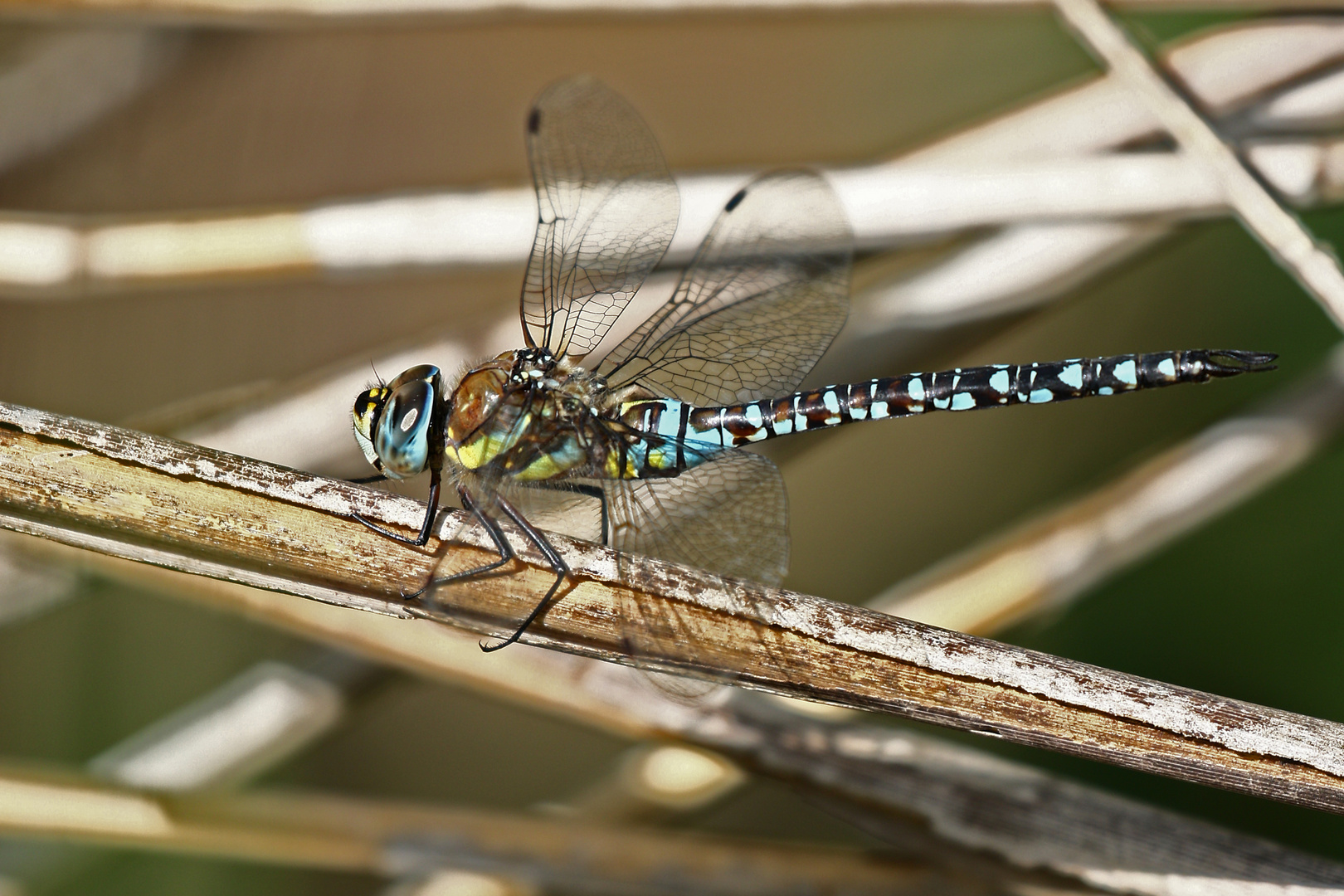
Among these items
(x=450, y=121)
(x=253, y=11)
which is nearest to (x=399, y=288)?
(x=450, y=121)

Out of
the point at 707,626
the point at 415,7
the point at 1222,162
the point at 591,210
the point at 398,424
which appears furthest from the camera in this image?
the point at 591,210

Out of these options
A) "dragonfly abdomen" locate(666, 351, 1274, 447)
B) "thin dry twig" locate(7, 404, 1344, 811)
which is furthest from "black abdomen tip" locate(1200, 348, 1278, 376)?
"thin dry twig" locate(7, 404, 1344, 811)

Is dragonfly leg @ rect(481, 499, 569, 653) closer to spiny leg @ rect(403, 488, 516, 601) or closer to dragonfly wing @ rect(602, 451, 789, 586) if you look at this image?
spiny leg @ rect(403, 488, 516, 601)

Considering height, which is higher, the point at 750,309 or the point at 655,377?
the point at 750,309

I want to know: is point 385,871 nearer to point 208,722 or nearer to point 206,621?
point 208,722

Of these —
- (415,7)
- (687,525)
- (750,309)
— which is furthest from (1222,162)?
(415,7)

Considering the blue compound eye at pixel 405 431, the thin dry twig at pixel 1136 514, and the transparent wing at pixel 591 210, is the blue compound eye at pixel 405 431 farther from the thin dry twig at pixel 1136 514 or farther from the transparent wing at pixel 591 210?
the thin dry twig at pixel 1136 514

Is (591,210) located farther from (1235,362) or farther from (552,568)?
(1235,362)
